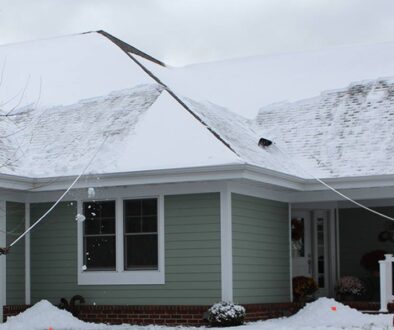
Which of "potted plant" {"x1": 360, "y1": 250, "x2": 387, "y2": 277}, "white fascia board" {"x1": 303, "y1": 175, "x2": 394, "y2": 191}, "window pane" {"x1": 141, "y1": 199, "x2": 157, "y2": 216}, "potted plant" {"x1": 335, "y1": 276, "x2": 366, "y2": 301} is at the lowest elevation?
"potted plant" {"x1": 335, "y1": 276, "x2": 366, "y2": 301}

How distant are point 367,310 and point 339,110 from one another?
4.94m

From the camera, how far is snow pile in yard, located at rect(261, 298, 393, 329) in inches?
687

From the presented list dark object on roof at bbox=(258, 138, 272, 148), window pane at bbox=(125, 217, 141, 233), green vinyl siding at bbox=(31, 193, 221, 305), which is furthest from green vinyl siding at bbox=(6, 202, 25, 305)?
dark object on roof at bbox=(258, 138, 272, 148)

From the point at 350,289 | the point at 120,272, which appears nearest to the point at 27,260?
the point at 120,272

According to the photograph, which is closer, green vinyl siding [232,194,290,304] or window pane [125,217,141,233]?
green vinyl siding [232,194,290,304]

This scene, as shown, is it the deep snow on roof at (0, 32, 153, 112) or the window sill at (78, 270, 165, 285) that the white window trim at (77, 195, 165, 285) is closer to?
the window sill at (78, 270, 165, 285)

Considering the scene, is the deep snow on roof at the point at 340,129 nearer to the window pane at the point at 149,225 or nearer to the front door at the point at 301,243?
the front door at the point at 301,243

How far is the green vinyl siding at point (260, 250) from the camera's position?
18.3 meters

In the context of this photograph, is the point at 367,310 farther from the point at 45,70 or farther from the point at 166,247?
the point at 45,70

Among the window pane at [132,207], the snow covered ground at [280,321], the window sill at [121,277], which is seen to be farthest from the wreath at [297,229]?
the window sill at [121,277]

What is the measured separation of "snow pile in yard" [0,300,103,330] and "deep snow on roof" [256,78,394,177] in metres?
6.08

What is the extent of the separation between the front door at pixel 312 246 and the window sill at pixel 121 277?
5077 mm

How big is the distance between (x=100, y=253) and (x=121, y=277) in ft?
2.49

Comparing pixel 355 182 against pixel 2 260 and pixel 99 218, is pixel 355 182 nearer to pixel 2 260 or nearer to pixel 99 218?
pixel 99 218
